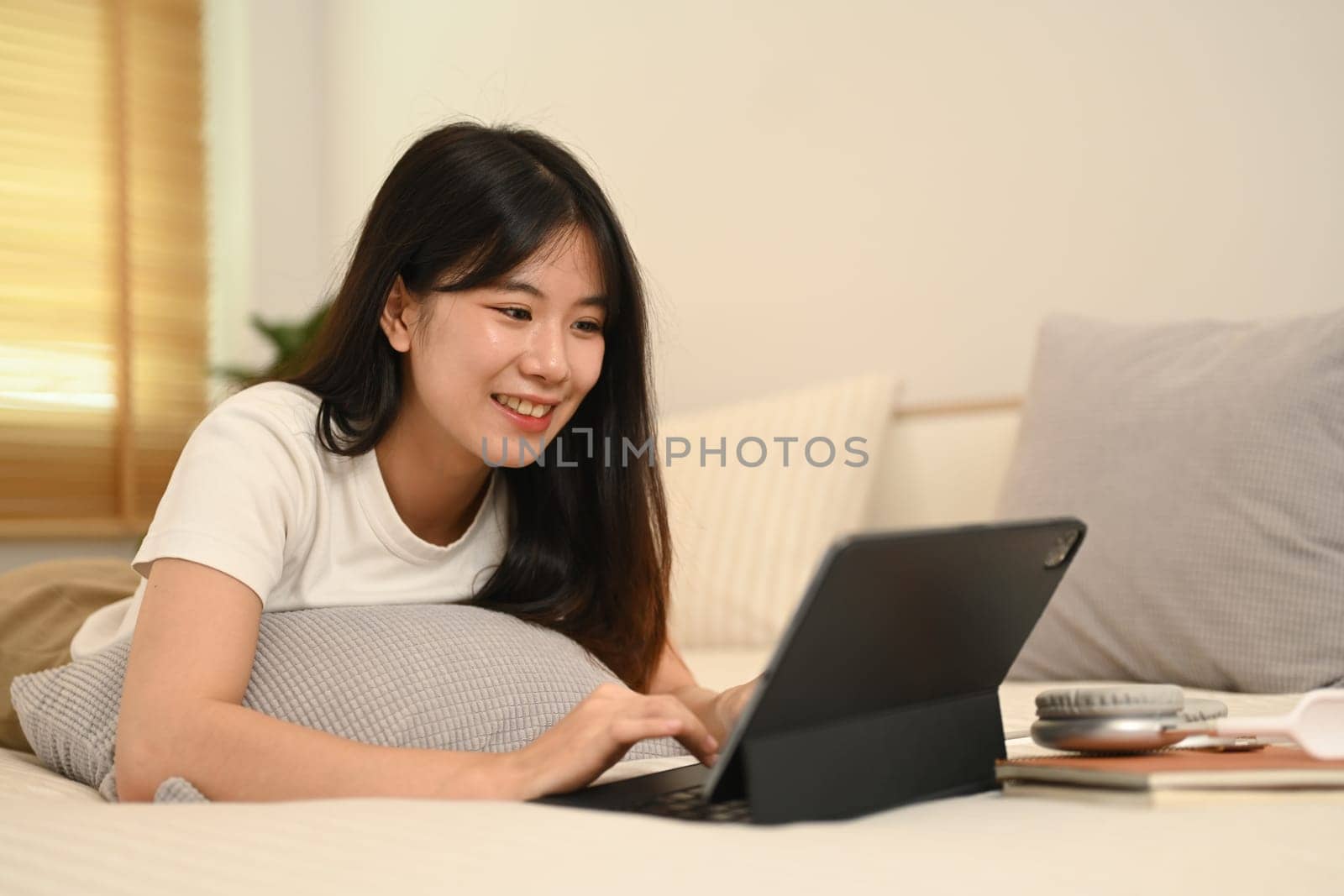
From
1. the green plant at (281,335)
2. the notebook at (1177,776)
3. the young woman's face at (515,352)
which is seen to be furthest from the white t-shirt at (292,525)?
the green plant at (281,335)

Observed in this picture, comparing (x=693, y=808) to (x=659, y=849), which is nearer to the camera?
(x=659, y=849)

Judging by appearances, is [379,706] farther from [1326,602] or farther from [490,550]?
[1326,602]

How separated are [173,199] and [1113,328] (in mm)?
2877

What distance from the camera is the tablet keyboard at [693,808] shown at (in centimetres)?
77

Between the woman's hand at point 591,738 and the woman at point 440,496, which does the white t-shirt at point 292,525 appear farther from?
the woman's hand at point 591,738

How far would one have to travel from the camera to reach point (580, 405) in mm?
1460

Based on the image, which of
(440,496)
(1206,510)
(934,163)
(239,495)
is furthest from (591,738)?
(934,163)

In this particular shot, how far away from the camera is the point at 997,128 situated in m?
2.39

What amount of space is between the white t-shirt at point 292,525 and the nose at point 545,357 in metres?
0.19

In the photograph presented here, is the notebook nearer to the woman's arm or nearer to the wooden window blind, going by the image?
the woman's arm

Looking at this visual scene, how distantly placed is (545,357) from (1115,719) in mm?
646

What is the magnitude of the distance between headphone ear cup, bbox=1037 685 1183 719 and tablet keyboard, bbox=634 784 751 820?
0.21 m

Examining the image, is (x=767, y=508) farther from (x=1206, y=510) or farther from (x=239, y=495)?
(x=239, y=495)

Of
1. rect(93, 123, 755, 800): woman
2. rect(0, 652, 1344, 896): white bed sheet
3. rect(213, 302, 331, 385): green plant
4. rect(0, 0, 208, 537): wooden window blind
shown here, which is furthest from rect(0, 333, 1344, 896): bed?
rect(0, 0, 208, 537): wooden window blind
